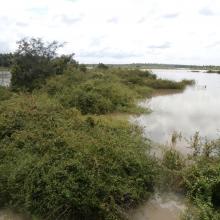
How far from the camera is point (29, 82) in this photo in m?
19.4

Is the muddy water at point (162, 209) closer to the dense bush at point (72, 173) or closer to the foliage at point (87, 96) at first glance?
the dense bush at point (72, 173)

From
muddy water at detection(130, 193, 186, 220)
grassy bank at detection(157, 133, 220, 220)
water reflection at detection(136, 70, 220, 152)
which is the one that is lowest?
muddy water at detection(130, 193, 186, 220)

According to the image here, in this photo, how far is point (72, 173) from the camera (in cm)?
573

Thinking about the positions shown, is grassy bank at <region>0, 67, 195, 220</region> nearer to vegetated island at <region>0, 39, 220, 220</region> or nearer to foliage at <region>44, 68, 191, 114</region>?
vegetated island at <region>0, 39, 220, 220</region>

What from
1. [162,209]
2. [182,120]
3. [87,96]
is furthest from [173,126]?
[162,209]

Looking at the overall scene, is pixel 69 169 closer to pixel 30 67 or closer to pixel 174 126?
pixel 174 126

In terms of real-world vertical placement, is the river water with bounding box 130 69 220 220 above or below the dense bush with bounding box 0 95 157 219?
below

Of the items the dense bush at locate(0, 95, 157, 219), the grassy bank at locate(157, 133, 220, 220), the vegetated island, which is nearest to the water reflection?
the vegetated island

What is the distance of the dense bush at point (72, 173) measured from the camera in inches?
213

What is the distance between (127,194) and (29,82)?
14.7 meters

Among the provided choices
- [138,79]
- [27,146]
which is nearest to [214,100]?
[138,79]

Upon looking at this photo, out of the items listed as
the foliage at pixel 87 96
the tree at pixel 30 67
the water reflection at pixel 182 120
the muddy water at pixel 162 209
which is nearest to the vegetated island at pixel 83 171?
the muddy water at pixel 162 209

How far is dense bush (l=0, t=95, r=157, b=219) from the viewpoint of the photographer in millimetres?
5422

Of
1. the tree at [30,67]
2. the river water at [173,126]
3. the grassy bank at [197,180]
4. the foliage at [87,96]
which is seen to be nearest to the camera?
the grassy bank at [197,180]
